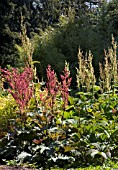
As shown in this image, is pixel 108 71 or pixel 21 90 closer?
pixel 21 90

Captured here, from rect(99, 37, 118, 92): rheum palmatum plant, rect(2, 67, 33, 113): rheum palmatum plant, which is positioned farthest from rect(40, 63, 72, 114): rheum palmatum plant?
rect(99, 37, 118, 92): rheum palmatum plant

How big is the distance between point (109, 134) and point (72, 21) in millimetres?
8378

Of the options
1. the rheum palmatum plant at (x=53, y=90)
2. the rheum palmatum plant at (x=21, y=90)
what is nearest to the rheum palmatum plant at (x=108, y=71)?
the rheum palmatum plant at (x=53, y=90)

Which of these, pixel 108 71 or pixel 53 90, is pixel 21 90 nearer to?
pixel 53 90

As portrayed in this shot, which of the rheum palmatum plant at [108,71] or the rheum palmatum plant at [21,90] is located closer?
the rheum palmatum plant at [21,90]

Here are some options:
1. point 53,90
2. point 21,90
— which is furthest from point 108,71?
point 21,90

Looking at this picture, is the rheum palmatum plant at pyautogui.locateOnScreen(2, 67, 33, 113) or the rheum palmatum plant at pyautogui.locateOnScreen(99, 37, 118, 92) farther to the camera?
the rheum palmatum plant at pyautogui.locateOnScreen(99, 37, 118, 92)

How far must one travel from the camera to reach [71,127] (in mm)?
5012

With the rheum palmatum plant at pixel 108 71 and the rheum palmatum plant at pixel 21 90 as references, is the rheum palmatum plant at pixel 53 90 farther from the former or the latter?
the rheum palmatum plant at pixel 108 71

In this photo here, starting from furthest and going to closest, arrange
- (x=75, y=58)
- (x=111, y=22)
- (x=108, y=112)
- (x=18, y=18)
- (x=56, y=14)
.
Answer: (x=56, y=14) < (x=18, y=18) < (x=111, y=22) < (x=75, y=58) < (x=108, y=112)

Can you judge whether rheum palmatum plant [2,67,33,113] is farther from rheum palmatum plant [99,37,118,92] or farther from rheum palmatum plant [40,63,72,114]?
rheum palmatum plant [99,37,118,92]

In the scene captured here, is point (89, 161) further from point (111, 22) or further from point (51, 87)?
point (111, 22)

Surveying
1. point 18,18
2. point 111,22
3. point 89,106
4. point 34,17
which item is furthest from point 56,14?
point 89,106

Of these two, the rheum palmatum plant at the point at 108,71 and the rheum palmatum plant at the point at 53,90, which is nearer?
the rheum palmatum plant at the point at 53,90
